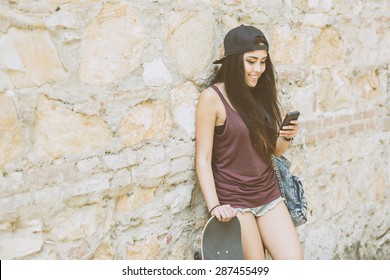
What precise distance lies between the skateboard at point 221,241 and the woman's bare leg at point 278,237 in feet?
0.90

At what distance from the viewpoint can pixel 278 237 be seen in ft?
9.91

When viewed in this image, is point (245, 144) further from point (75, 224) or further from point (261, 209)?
point (75, 224)

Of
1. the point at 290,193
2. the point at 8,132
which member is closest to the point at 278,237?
the point at 290,193

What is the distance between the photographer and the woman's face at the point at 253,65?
9.34 feet

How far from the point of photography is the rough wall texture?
2.31 meters

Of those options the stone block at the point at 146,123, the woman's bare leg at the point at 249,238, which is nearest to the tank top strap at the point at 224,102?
the stone block at the point at 146,123

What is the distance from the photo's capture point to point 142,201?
9.15ft

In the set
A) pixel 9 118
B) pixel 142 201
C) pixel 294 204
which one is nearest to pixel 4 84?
pixel 9 118

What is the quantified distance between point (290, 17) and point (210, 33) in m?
0.78

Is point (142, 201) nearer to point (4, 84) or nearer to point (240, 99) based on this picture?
point (240, 99)

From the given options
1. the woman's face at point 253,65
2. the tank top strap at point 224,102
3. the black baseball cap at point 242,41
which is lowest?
the tank top strap at point 224,102

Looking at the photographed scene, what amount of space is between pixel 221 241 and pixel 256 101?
2.72ft

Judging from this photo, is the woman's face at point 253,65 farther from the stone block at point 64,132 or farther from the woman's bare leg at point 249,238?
the stone block at point 64,132
